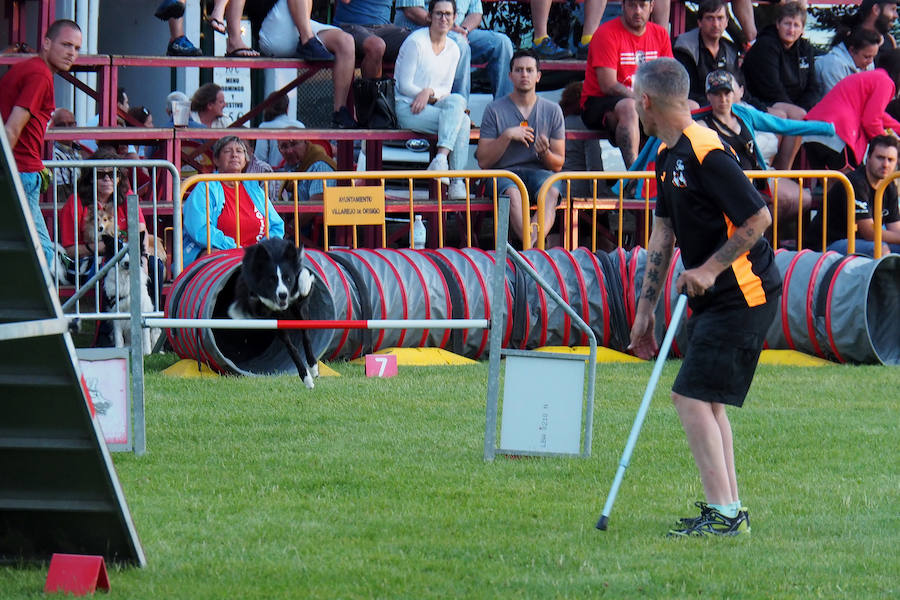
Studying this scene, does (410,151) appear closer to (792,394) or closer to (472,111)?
(472,111)

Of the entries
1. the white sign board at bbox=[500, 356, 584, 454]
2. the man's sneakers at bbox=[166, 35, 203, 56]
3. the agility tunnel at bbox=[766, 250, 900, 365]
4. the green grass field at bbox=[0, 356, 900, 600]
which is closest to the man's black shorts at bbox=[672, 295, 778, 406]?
the green grass field at bbox=[0, 356, 900, 600]

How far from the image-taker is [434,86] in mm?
12383

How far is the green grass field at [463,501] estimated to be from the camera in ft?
14.1

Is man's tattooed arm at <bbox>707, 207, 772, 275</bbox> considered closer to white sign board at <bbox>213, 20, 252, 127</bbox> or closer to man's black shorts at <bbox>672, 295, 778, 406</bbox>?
man's black shorts at <bbox>672, 295, 778, 406</bbox>

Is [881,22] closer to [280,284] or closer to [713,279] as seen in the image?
[280,284]

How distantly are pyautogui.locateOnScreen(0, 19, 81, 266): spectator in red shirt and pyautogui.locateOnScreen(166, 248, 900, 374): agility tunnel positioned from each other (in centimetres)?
123

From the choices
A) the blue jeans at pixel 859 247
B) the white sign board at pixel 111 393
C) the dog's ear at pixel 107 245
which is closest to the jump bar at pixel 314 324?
the white sign board at pixel 111 393

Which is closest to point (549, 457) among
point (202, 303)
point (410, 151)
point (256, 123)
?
point (202, 303)

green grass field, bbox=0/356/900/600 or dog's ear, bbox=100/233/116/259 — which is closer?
green grass field, bbox=0/356/900/600

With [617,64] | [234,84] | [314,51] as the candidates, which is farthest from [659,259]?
[234,84]

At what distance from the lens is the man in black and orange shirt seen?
481 cm

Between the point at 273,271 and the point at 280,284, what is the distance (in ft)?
0.33

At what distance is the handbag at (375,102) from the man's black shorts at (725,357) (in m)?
7.90

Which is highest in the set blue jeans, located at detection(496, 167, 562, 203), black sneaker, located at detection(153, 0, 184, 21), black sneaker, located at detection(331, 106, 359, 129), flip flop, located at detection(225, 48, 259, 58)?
black sneaker, located at detection(153, 0, 184, 21)
